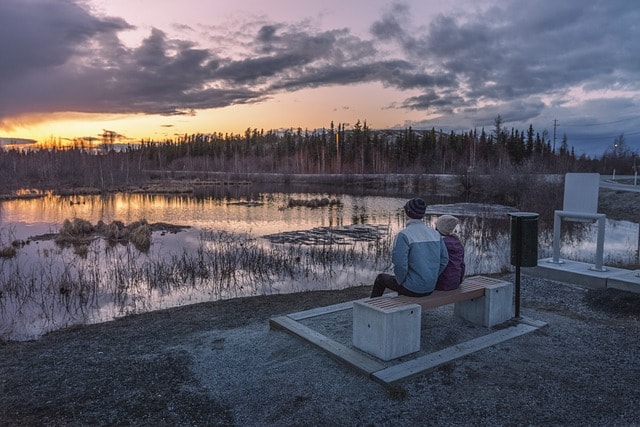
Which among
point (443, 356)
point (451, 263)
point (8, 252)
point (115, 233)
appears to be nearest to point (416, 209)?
point (451, 263)

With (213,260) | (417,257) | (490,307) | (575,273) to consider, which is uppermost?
(417,257)

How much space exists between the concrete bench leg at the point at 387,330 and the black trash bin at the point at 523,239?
2.22 metres

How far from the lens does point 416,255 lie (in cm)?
533

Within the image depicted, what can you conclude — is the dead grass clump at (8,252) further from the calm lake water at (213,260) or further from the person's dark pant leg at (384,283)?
the person's dark pant leg at (384,283)

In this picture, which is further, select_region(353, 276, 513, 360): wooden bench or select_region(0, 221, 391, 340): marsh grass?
select_region(0, 221, 391, 340): marsh grass

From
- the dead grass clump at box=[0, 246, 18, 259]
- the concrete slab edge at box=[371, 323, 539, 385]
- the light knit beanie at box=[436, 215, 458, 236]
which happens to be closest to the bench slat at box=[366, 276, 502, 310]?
the concrete slab edge at box=[371, 323, 539, 385]

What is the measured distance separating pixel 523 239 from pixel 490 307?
1147 mm

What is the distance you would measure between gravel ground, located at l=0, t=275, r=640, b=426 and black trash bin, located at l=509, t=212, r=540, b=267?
3.14ft

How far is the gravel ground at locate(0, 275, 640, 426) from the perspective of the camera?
4.12 metres

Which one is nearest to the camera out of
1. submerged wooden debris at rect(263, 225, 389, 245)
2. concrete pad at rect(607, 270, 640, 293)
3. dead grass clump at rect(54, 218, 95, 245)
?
concrete pad at rect(607, 270, 640, 293)

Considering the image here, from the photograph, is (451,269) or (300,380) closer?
(300,380)

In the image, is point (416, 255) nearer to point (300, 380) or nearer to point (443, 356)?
point (443, 356)

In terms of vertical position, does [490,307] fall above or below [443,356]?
above

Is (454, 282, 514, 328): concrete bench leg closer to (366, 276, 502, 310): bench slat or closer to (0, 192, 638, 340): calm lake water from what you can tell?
(366, 276, 502, 310): bench slat
